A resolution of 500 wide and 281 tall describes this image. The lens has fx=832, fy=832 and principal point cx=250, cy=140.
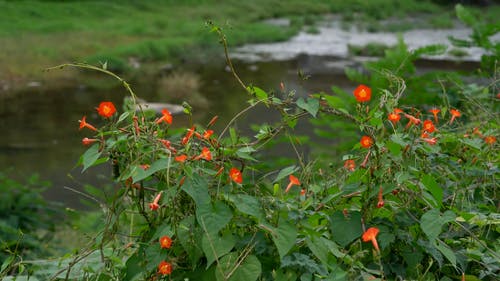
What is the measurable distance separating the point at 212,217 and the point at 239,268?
9cm

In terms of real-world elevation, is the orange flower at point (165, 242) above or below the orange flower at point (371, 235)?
below

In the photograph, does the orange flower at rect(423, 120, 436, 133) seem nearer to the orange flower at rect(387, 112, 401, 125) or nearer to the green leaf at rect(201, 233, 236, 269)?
the orange flower at rect(387, 112, 401, 125)

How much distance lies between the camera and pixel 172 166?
1283 millimetres

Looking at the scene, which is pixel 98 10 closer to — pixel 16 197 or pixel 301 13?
pixel 301 13

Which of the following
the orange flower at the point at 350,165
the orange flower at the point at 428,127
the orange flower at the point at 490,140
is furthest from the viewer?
the orange flower at the point at 490,140

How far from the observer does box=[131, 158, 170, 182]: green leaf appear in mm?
1257

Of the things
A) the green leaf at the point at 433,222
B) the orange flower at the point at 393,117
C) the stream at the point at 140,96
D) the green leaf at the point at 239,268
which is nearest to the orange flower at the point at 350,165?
the orange flower at the point at 393,117

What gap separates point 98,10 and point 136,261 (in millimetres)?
17863

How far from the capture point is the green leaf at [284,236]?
1.26 metres

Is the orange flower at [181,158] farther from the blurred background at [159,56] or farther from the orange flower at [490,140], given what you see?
the blurred background at [159,56]

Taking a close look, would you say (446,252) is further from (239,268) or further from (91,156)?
(91,156)

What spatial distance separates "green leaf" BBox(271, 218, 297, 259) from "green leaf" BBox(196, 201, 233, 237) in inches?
3.0

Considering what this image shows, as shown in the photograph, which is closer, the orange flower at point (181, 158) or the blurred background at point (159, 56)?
the orange flower at point (181, 158)

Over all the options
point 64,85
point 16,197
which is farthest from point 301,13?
point 16,197
